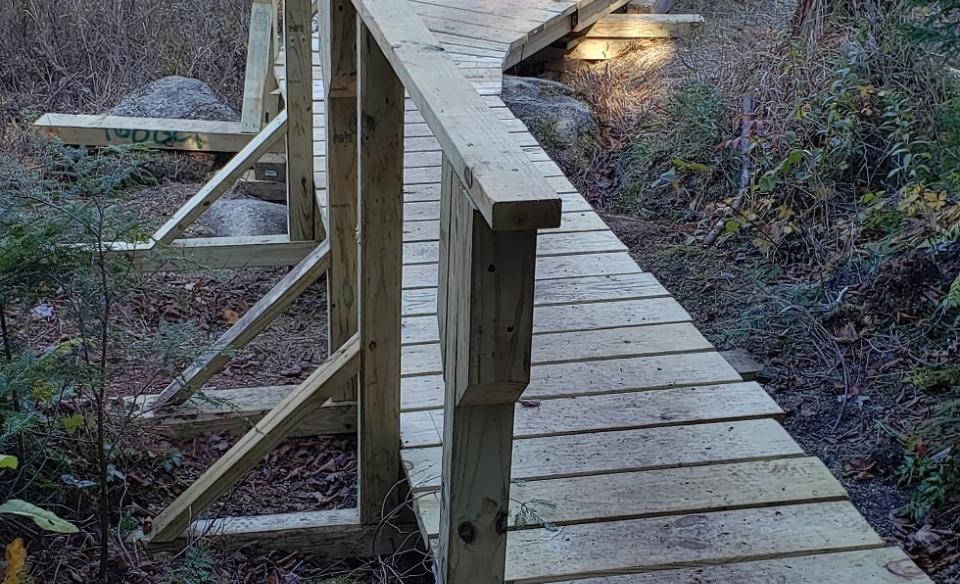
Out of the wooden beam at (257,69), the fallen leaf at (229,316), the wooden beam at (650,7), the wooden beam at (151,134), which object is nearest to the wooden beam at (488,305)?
the fallen leaf at (229,316)

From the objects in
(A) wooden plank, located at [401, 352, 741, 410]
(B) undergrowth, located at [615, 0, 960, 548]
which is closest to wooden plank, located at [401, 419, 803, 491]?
(A) wooden plank, located at [401, 352, 741, 410]

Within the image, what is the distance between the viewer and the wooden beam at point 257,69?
7.70m

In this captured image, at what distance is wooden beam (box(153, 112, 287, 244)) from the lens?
5797 mm

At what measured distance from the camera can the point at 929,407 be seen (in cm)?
448

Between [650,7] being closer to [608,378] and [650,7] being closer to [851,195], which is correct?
[851,195]

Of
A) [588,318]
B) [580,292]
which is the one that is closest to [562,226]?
[580,292]

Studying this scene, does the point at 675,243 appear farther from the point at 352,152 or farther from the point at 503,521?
the point at 503,521

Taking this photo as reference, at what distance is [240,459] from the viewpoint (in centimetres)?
A: 363

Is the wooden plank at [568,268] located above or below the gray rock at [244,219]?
above

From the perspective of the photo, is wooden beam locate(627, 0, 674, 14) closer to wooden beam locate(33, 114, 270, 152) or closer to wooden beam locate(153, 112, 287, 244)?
wooden beam locate(33, 114, 270, 152)

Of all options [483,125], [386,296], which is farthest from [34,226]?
[483,125]

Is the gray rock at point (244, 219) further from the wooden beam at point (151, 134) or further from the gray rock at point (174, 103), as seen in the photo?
the gray rock at point (174, 103)

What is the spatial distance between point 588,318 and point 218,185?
2.57 m

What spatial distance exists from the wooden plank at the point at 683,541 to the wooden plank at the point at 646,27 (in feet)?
22.0
